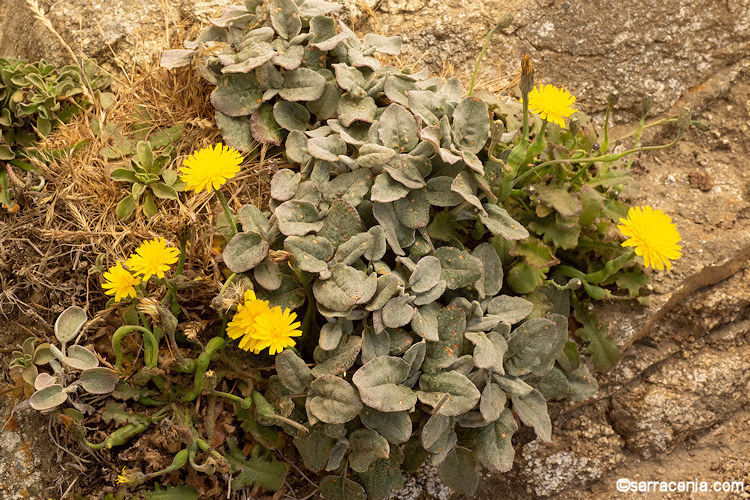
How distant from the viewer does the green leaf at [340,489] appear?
2201 mm

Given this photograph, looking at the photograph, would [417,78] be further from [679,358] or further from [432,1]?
[679,358]

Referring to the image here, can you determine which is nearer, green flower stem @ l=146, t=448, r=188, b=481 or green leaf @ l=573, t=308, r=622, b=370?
green flower stem @ l=146, t=448, r=188, b=481

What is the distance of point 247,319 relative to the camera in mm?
1992

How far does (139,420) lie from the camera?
2078 mm

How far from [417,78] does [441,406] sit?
1.29 meters

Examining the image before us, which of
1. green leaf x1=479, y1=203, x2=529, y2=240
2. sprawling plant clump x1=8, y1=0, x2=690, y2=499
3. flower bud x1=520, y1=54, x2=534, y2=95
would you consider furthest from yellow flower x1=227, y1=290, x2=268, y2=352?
flower bud x1=520, y1=54, x2=534, y2=95

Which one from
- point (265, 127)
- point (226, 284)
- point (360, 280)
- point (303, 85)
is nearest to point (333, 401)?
point (360, 280)

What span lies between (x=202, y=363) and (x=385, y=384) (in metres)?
0.61

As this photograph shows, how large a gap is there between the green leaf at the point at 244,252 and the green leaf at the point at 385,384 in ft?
1.67

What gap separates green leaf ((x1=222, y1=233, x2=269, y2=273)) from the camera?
6.80 ft

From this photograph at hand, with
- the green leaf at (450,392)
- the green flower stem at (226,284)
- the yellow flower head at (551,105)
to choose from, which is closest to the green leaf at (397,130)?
the yellow flower head at (551,105)

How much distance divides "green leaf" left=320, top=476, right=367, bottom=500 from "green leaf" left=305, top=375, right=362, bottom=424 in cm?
32

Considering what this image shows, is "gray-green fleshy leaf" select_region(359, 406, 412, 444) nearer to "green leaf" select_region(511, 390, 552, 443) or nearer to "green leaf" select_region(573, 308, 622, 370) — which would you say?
"green leaf" select_region(511, 390, 552, 443)

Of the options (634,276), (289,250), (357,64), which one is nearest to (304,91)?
(357,64)
